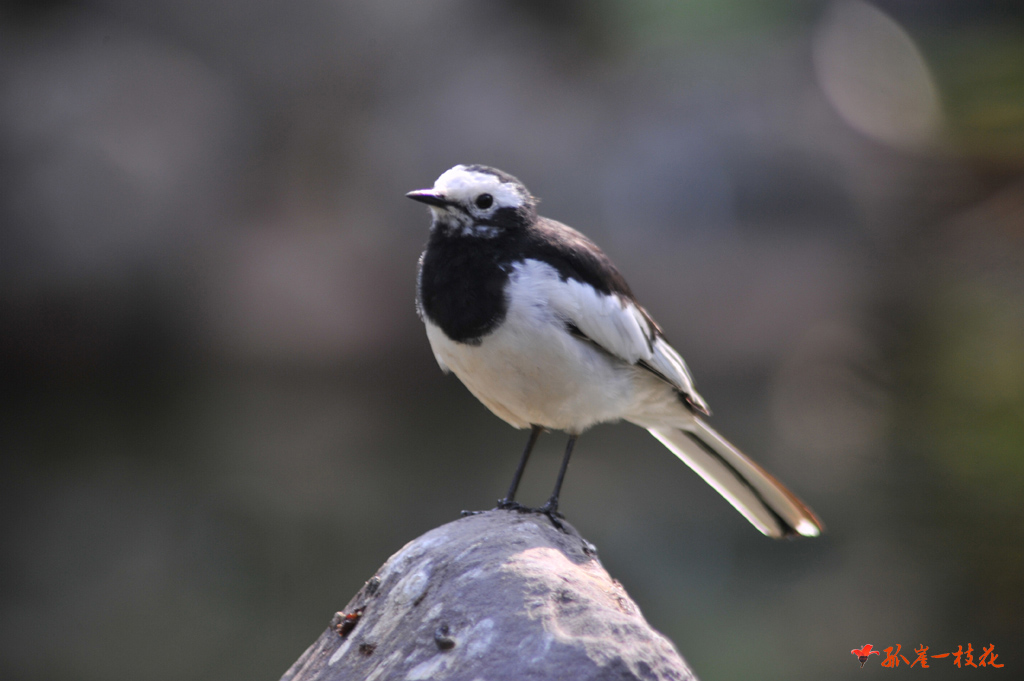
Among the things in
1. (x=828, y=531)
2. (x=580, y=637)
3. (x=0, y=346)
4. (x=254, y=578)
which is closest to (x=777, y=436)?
(x=828, y=531)

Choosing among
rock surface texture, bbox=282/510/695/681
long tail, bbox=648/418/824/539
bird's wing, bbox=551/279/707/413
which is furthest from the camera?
long tail, bbox=648/418/824/539

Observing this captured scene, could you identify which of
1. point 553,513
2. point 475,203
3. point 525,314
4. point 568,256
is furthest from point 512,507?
point 475,203

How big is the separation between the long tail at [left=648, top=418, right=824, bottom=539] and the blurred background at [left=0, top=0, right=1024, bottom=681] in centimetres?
212

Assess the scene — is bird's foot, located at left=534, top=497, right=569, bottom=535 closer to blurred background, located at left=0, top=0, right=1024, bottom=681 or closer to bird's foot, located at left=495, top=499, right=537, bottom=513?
bird's foot, located at left=495, top=499, right=537, bottom=513

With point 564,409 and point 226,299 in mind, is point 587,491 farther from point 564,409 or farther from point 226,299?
point 564,409

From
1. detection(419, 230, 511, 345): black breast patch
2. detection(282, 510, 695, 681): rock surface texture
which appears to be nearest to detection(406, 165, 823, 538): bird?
detection(419, 230, 511, 345): black breast patch

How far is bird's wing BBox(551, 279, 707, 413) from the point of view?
2723 mm

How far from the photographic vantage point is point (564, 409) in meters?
2.79

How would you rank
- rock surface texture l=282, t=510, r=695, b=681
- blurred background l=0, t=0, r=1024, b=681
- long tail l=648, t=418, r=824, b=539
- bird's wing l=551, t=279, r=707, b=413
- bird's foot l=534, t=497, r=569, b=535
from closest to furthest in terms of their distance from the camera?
rock surface texture l=282, t=510, r=695, b=681
bird's foot l=534, t=497, r=569, b=535
bird's wing l=551, t=279, r=707, b=413
long tail l=648, t=418, r=824, b=539
blurred background l=0, t=0, r=1024, b=681

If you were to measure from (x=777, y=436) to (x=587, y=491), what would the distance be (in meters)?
1.97

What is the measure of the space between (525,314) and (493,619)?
1.01 metres

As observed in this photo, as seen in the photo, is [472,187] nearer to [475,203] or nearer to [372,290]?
[475,203]

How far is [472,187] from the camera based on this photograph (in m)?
2.74

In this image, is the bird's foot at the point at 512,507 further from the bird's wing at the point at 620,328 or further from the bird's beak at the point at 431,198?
the bird's beak at the point at 431,198
